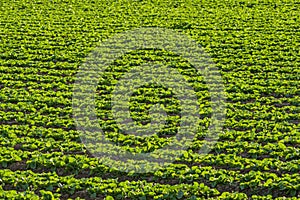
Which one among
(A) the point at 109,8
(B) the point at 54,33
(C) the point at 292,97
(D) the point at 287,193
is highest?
(A) the point at 109,8

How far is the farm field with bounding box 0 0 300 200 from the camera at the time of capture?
8.38m

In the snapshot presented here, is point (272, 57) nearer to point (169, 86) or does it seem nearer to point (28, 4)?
point (169, 86)

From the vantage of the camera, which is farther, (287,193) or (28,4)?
(28,4)

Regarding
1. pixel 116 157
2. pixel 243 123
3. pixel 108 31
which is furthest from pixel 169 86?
pixel 108 31

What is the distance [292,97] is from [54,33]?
700 centimetres

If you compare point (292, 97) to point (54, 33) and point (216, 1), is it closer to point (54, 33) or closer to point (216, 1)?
point (54, 33)

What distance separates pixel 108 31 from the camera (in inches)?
611

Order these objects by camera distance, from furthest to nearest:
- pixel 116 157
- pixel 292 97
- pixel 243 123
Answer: pixel 292 97
pixel 243 123
pixel 116 157

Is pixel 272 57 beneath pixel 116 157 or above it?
above

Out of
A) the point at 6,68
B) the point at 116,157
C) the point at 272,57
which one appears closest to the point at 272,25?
the point at 272,57

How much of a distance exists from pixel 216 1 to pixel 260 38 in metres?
4.54

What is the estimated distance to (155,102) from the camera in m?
11.1

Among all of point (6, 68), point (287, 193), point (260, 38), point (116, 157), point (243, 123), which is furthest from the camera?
point (260, 38)

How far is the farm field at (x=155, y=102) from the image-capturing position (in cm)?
838
